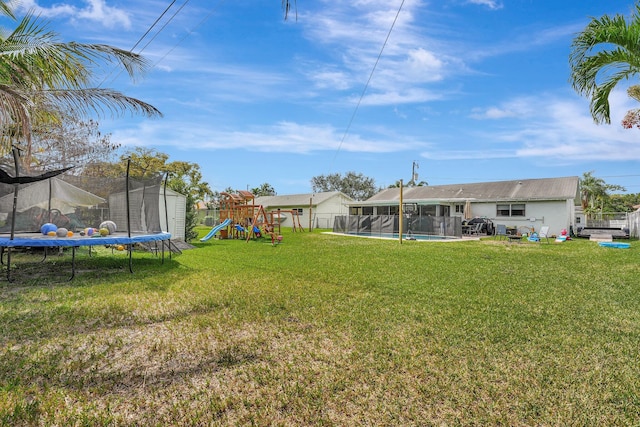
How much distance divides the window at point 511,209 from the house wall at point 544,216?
21 centimetres

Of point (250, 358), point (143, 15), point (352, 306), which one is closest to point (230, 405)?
point (250, 358)

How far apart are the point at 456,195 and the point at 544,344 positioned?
24.2m

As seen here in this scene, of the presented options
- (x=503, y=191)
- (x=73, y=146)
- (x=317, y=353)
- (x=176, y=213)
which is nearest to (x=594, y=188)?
(x=503, y=191)

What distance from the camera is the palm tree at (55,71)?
583 cm

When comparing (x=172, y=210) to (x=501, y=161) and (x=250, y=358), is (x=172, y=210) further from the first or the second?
(x=501, y=161)

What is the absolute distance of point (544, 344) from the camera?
3.57 meters

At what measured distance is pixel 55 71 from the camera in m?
6.30

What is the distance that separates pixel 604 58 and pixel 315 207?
29.2 metres

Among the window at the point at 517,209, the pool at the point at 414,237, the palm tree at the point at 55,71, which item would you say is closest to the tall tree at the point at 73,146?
the palm tree at the point at 55,71

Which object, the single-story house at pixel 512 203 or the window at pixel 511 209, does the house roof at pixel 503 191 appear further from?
the window at pixel 511 209

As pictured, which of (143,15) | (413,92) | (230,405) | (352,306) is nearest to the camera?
(230,405)

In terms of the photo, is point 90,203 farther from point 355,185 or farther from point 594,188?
point 355,185

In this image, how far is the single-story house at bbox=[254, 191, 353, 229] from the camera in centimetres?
3516

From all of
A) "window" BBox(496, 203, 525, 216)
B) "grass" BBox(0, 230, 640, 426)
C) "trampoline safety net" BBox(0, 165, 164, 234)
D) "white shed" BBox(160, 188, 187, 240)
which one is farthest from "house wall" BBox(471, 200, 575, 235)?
"trampoline safety net" BBox(0, 165, 164, 234)
